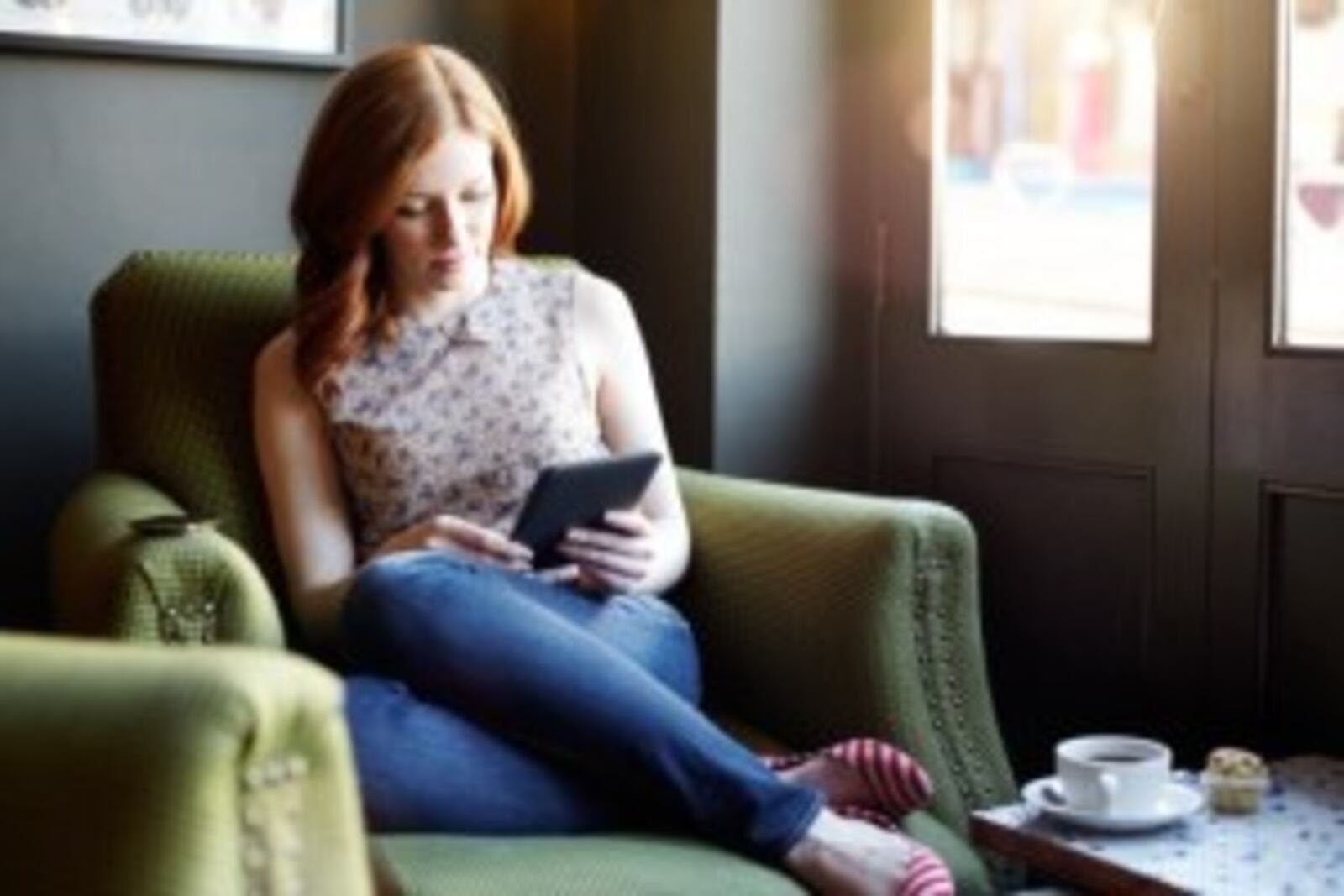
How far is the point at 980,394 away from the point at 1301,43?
61cm

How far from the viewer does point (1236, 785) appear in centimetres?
174

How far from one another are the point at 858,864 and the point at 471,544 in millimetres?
489

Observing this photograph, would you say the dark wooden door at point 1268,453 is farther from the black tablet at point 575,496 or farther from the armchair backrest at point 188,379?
the armchair backrest at point 188,379

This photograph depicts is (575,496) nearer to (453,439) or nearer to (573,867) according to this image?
(453,439)

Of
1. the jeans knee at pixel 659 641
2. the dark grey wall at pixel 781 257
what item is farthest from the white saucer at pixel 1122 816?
the dark grey wall at pixel 781 257

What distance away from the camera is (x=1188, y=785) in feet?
5.87

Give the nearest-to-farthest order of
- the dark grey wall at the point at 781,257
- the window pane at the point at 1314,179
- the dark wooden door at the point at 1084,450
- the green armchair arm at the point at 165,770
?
the green armchair arm at the point at 165,770
the window pane at the point at 1314,179
the dark wooden door at the point at 1084,450
the dark grey wall at the point at 781,257

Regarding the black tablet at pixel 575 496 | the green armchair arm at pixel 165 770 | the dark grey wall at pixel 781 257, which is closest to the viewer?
the green armchair arm at pixel 165 770

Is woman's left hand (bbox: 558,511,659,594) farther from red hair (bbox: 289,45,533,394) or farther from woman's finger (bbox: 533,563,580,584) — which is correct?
red hair (bbox: 289,45,533,394)

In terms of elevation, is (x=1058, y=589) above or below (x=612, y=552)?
below

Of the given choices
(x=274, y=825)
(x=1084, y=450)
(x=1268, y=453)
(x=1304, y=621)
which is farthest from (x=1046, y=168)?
(x=274, y=825)

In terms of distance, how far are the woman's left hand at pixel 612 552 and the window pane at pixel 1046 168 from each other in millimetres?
742

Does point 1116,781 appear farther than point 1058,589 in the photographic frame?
No

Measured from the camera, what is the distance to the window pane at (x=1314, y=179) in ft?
6.92
